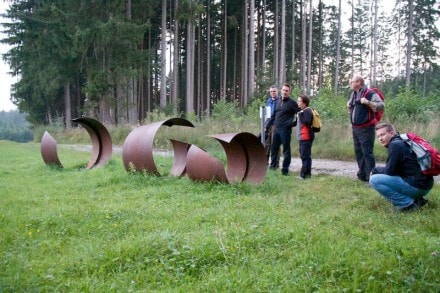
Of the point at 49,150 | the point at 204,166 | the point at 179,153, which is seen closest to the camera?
the point at 204,166

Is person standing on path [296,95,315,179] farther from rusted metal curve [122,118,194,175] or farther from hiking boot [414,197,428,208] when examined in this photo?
hiking boot [414,197,428,208]

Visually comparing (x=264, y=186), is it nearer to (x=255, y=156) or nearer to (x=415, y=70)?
(x=255, y=156)

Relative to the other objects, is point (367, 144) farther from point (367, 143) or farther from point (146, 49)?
point (146, 49)

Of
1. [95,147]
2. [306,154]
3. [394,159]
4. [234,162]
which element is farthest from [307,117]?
[95,147]

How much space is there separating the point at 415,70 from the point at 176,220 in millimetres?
51450

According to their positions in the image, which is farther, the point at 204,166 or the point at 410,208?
the point at 204,166

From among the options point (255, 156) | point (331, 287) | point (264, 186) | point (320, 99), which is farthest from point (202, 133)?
point (331, 287)

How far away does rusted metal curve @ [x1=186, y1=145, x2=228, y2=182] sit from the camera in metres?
6.43

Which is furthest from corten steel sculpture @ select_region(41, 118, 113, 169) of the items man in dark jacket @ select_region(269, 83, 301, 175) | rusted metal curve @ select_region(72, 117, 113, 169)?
man in dark jacket @ select_region(269, 83, 301, 175)

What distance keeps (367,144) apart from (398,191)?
6.36ft

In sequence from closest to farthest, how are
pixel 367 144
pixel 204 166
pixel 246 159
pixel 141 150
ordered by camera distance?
pixel 204 166 → pixel 367 144 → pixel 141 150 → pixel 246 159

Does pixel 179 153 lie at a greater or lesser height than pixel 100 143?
lesser

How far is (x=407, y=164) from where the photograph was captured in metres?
4.89

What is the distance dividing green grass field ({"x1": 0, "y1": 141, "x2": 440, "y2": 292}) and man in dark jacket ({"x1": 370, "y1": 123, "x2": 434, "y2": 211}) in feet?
0.78
